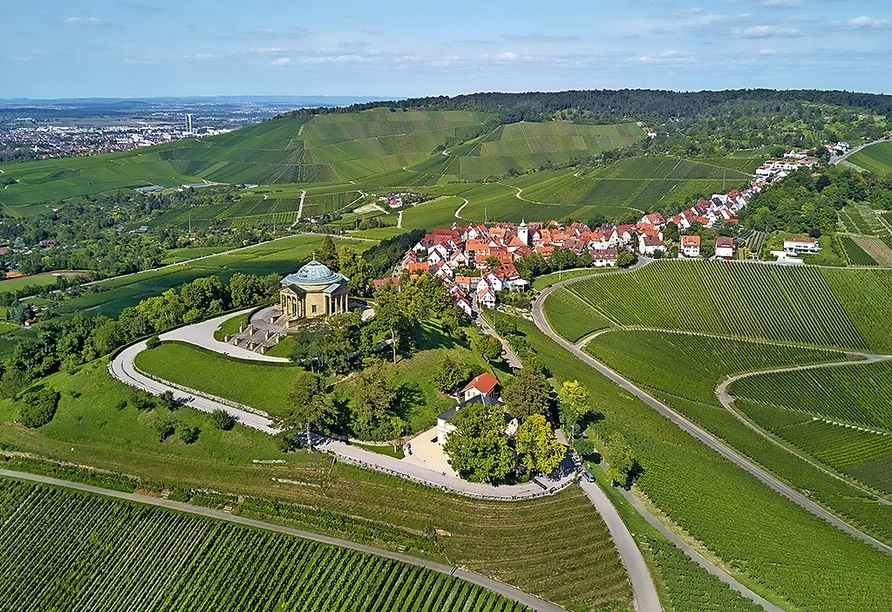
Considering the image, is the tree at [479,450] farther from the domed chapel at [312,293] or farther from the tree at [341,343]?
the domed chapel at [312,293]

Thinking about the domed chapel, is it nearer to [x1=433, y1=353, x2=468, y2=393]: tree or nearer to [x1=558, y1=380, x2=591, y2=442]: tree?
[x1=433, y1=353, x2=468, y2=393]: tree

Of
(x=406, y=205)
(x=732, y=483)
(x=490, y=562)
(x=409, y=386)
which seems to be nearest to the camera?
(x=490, y=562)

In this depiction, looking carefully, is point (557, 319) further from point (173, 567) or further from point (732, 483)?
point (173, 567)

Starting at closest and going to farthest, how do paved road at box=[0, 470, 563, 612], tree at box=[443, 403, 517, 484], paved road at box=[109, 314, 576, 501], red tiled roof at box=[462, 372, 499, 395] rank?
paved road at box=[0, 470, 563, 612], tree at box=[443, 403, 517, 484], paved road at box=[109, 314, 576, 501], red tiled roof at box=[462, 372, 499, 395]

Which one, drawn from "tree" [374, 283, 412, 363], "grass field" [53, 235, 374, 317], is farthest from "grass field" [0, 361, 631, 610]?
"grass field" [53, 235, 374, 317]

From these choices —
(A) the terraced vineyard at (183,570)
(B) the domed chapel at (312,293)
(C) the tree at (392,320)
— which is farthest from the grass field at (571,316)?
(A) the terraced vineyard at (183,570)

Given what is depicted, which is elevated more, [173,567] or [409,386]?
[409,386]

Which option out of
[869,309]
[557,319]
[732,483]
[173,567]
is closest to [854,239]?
[869,309]
